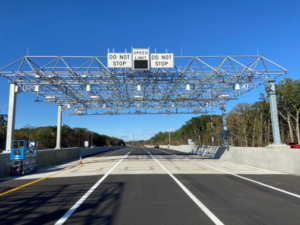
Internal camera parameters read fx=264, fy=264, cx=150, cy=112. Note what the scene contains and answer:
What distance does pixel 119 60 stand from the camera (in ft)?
62.5

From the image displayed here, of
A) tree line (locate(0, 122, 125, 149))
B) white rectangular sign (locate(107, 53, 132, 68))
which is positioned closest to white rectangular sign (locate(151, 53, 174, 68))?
white rectangular sign (locate(107, 53, 132, 68))

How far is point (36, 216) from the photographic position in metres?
6.61

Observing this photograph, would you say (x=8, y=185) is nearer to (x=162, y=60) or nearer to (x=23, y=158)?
(x=23, y=158)

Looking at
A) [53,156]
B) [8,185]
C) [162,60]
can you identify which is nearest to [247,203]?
[8,185]

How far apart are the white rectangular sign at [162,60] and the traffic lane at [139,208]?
10.7m

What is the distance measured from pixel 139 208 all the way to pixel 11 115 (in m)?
17.1

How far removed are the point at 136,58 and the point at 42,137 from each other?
69483 millimetres

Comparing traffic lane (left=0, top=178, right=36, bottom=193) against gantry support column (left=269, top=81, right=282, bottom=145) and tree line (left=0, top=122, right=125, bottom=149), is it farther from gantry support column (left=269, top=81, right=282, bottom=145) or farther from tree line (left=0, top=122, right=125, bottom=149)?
tree line (left=0, top=122, right=125, bottom=149)

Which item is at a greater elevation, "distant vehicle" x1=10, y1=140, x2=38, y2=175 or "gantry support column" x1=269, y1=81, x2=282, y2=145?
"gantry support column" x1=269, y1=81, x2=282, y2=145

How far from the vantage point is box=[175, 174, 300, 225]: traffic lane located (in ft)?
20.7

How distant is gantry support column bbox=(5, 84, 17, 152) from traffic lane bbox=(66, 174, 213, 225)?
12744 mm

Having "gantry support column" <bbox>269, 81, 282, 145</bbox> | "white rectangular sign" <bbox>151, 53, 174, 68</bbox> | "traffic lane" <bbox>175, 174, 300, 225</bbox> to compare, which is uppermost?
"white rectangular sign" <bbox>151, 53, 174, 68</bbox>

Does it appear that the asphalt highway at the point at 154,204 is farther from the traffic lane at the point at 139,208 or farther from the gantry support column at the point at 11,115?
the gantry support column at the point at 11,115

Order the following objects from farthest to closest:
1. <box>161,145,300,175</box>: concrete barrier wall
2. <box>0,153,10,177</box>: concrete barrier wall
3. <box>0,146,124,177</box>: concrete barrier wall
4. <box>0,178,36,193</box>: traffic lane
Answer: <box>0,146,124,177</box>: concrete barrier wall < <box>0,153,10,177</box>: concrete barrier wall < <box>161,145,300,175</box>: concrete barrier wall < <box>0,178,36,193</box>: traffic lane
